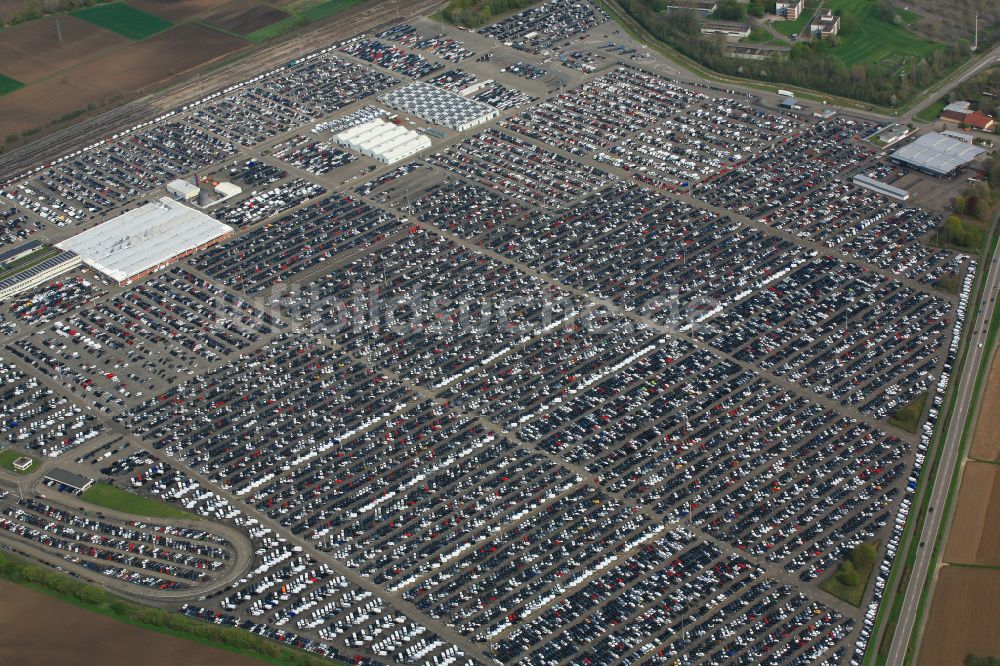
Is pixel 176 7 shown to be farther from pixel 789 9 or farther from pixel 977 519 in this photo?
pixel 977 519

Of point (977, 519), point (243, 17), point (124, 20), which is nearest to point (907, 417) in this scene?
point (977, 519)

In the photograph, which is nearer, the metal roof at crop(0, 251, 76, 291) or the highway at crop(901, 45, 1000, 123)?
the metal roof at crop(0, 251, 76, 291)

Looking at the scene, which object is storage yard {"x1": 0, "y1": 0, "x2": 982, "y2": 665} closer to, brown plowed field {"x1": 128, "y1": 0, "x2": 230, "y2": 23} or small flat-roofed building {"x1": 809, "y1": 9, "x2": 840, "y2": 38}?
small flat-roofed building {"x1": 809, "y1": 9, "x2": 840, "y2": 38}

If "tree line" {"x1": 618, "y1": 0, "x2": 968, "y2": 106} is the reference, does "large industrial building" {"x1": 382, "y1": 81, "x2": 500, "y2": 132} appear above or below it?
below

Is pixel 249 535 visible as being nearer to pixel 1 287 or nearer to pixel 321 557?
pixel 321 557

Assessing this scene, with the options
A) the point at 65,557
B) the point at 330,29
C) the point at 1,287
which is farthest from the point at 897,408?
the point at 330,29

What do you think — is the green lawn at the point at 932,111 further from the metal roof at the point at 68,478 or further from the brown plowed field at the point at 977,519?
the metal roof at the point at 68,478

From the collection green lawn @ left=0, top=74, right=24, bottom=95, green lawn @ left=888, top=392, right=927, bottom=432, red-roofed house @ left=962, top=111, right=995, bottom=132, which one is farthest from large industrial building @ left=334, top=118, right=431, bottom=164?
green lawn @ left=888, top=392, right=927, bottom=432
